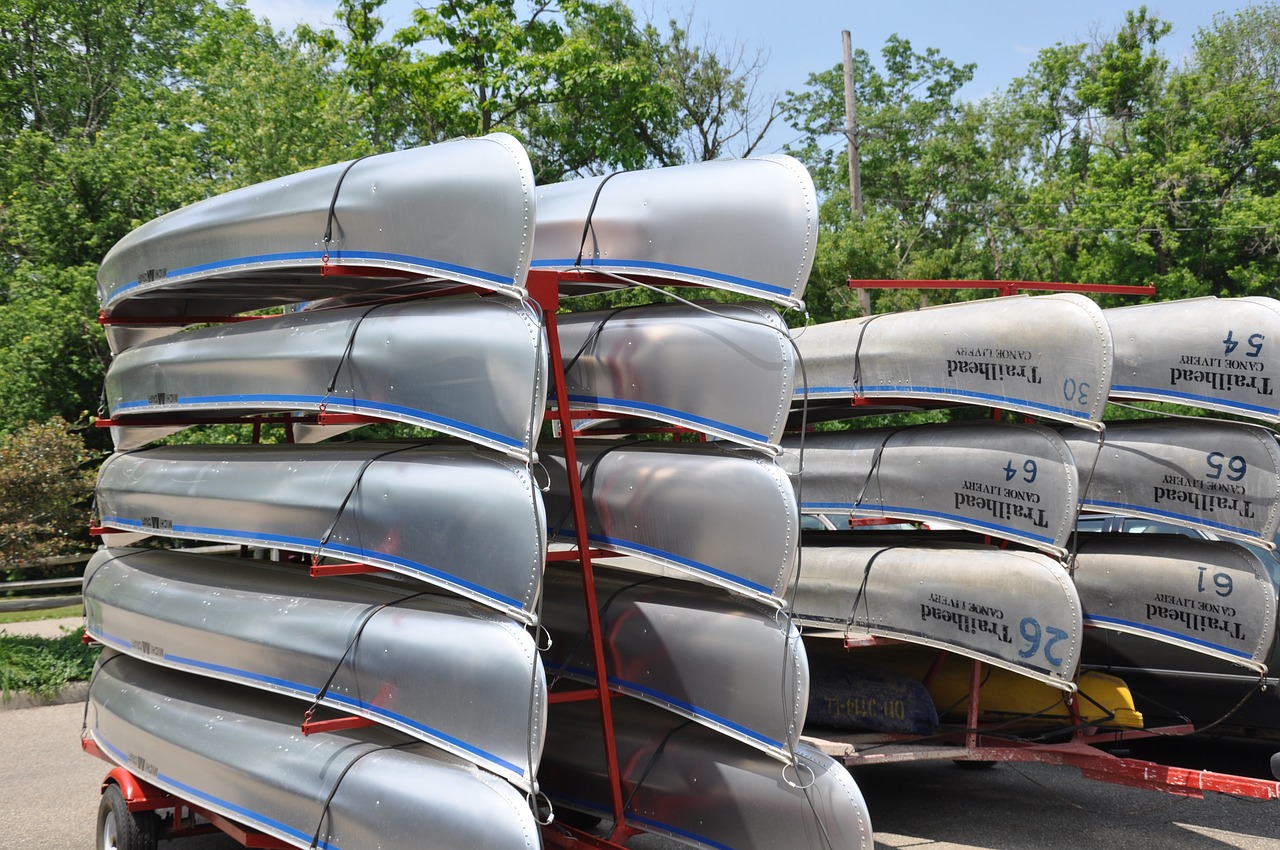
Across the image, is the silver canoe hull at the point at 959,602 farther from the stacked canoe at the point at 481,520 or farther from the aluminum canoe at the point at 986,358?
the stacked canoe at the point at 481,520

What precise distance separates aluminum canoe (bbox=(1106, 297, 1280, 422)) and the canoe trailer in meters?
0.38

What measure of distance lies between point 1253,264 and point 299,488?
22911 mm

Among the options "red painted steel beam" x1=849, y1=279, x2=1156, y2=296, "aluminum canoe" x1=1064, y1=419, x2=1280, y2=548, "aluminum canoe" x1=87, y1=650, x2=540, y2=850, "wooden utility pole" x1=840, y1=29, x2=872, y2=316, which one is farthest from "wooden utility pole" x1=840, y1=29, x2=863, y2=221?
"aluminum canoe" x1=87, y1=650, x2=540, y2=850

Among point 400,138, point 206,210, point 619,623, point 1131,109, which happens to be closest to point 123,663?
point 206,210

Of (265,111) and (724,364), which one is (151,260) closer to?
(724,364)

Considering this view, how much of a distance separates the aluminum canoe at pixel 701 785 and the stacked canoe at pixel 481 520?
0.05 ft

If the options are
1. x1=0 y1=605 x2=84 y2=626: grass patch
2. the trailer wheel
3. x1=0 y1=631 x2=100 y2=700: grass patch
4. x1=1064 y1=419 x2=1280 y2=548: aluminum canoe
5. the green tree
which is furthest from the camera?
the green tree

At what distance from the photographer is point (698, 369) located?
5301 mm

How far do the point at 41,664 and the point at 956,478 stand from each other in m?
9.23

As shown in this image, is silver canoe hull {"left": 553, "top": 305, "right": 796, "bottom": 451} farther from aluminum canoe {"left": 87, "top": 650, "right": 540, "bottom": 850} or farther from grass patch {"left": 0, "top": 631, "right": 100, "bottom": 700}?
grass patch {"left": 0, "top": 631, "right": 100, "bottom": 700}

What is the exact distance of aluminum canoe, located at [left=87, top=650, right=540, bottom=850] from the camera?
14.6ft

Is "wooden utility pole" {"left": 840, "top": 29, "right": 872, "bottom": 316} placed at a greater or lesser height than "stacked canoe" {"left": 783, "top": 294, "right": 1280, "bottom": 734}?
greater

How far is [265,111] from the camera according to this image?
61.7 ft

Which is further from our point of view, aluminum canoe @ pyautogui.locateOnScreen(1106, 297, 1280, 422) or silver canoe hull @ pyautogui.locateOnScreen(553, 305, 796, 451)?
aluminum canoe @ pyautogui.locateOnScreen(1106, 297, 1280, 422)
